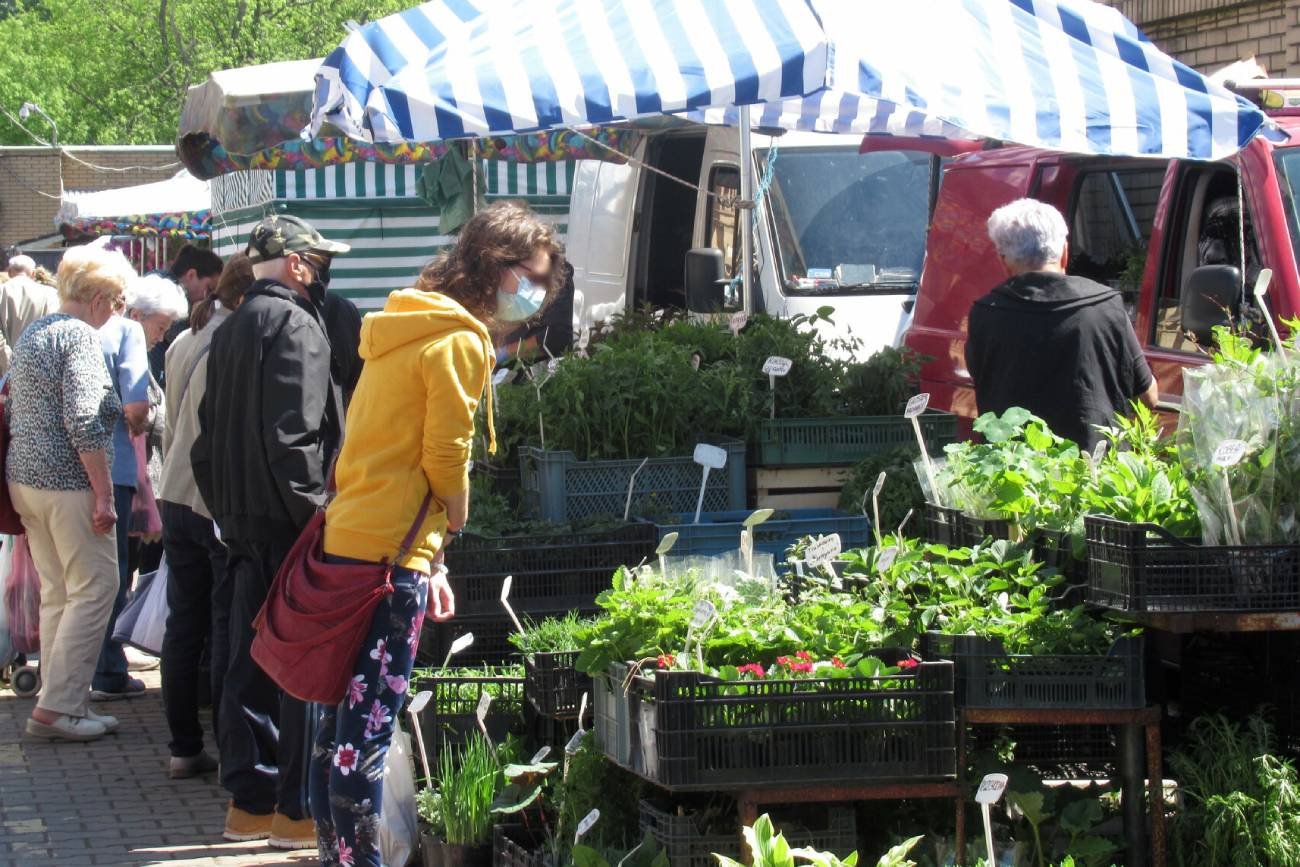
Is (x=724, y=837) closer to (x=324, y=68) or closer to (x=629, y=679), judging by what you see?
(x=629, y=679)

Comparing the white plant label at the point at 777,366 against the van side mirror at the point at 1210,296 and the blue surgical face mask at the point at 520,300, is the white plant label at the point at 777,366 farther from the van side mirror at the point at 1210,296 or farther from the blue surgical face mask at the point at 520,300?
the blue surgical face mask at the point at 520,300

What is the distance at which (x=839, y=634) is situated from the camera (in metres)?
4.00

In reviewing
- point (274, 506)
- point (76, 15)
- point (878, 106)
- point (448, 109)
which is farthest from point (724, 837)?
point (76, 15)

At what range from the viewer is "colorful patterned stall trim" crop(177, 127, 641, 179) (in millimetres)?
10141

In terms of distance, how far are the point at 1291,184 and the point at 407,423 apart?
378cm

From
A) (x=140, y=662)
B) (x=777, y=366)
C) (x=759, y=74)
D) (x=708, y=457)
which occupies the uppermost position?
(x=759, y=74)

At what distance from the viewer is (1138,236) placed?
717cm

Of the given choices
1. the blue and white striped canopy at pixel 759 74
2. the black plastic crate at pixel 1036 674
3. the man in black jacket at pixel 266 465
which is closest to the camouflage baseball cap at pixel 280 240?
the man in black jacket at pixel 266 465

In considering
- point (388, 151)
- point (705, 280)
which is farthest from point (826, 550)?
point (388, 151)

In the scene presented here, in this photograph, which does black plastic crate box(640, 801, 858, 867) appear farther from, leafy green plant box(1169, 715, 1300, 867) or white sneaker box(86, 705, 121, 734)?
white sneaker box(86, 705, 121, 734)

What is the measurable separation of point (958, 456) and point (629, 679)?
3.96 ft

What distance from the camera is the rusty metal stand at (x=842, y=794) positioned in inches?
146

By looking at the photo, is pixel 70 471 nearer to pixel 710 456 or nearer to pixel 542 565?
pixel 542 565

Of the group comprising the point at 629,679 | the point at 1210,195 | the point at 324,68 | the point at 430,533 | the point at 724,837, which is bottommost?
the point at 724,837
